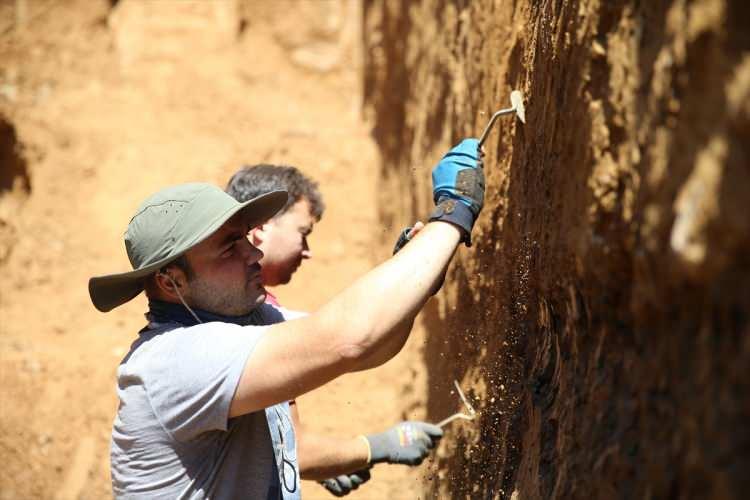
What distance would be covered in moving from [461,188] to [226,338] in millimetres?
758

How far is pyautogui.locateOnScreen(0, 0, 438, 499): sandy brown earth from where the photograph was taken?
5395mm

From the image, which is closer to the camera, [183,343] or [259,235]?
[183,343]

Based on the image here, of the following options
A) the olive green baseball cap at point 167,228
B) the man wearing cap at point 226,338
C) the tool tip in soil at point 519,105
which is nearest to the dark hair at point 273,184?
the man wearing cap at point 226,338

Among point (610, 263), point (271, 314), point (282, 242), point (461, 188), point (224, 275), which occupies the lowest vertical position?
point (271, 314)

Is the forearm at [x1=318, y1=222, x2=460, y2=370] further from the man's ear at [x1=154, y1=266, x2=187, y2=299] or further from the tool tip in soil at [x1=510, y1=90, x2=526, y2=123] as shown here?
the tool tip in soil at [x1=510, y1=90, x2=526, y2=123]

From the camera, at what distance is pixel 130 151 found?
6.57 m

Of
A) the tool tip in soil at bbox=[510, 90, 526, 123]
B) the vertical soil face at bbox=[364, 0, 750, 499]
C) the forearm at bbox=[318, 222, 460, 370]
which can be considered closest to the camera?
the vertical soil face at bbox=[364, 0, 750, 499]

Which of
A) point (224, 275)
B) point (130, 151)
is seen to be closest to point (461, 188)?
point (224, 275)

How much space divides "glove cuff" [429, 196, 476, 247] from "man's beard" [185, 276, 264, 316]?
60cm

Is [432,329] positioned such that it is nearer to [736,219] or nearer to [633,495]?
[633,495]

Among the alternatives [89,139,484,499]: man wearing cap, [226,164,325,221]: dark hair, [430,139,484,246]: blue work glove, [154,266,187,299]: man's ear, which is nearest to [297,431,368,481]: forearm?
[89,139,484,499]: man wearing cap

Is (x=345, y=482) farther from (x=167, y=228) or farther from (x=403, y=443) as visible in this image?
(x=167, y=228)

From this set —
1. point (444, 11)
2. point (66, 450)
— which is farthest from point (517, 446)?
point (66, 450)

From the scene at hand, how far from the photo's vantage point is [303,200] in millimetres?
3631
